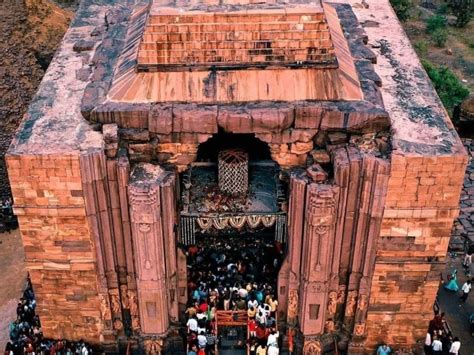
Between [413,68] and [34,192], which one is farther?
[413,68]

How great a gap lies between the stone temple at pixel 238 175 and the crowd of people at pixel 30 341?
361mm

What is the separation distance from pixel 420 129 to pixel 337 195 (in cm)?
257

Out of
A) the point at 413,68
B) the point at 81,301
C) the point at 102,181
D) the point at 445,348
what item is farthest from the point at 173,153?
the point at 445,348

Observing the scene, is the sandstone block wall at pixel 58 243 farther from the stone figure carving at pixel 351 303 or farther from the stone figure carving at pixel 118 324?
the stone figure carving at pixel 351 303

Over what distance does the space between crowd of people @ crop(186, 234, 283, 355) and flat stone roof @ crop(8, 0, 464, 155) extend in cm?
536

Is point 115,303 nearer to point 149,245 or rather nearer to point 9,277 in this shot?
point 149,245

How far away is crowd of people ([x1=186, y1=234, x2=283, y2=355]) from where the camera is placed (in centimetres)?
1770

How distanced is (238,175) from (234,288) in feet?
10.9

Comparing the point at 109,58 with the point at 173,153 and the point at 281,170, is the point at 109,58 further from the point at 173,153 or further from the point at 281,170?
the point at 281,170

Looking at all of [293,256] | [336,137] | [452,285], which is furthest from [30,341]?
[452,285]

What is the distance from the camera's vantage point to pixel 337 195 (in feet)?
50.8

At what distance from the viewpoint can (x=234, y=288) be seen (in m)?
18.7

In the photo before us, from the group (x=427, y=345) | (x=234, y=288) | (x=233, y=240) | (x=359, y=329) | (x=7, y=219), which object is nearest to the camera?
(x=359, y=329)

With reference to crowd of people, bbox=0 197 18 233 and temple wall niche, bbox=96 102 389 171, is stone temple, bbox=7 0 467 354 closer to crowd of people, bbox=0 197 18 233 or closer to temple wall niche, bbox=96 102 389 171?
temple wall niche, bbox=96 102 389 171
